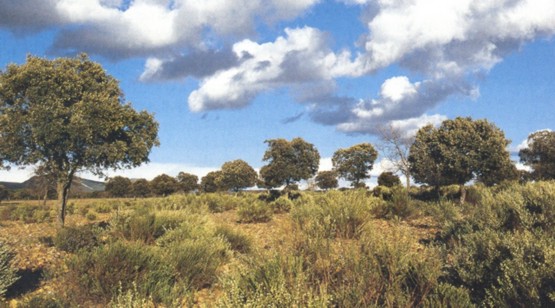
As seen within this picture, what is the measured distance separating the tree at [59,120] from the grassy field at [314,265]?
706 centimetres

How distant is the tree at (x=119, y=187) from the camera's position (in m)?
96.8

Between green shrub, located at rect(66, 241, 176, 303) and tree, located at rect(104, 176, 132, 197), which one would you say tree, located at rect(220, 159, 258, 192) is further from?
green shrub, located at rect(66, 241, 176, 303)

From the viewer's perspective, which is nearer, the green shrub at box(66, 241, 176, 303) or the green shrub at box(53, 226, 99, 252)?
the green shrub at box(66, 241, 176, 303)

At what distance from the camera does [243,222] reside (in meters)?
17.9

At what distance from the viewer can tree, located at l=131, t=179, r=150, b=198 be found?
99.5 meters

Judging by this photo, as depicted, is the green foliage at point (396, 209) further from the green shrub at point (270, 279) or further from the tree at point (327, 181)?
the tree at point (327, 181)

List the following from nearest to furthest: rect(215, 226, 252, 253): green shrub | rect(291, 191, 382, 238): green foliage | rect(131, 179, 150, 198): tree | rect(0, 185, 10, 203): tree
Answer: rect(291, 191, 382, 238): green foliage → rect(215, 226, 252, 253): green shrub → rect(0, 185, 10, 203): tree → rect(131, 179, 150, 198): tree

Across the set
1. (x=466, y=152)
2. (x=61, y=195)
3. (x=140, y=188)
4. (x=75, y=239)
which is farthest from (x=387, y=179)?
(x=140, y=188)

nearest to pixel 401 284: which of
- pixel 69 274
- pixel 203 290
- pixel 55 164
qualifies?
pixel 203 290

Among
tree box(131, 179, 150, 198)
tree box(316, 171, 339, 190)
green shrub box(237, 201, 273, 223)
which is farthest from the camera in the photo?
tree box(316, 171, 339, 190)

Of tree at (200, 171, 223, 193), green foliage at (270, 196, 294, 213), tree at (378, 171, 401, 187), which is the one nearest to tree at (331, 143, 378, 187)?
tree at (378, 171, 401, 187)

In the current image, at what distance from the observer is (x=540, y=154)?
70125mm

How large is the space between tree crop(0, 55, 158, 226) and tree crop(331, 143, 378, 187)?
217 ft

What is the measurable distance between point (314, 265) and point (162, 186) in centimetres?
9798
